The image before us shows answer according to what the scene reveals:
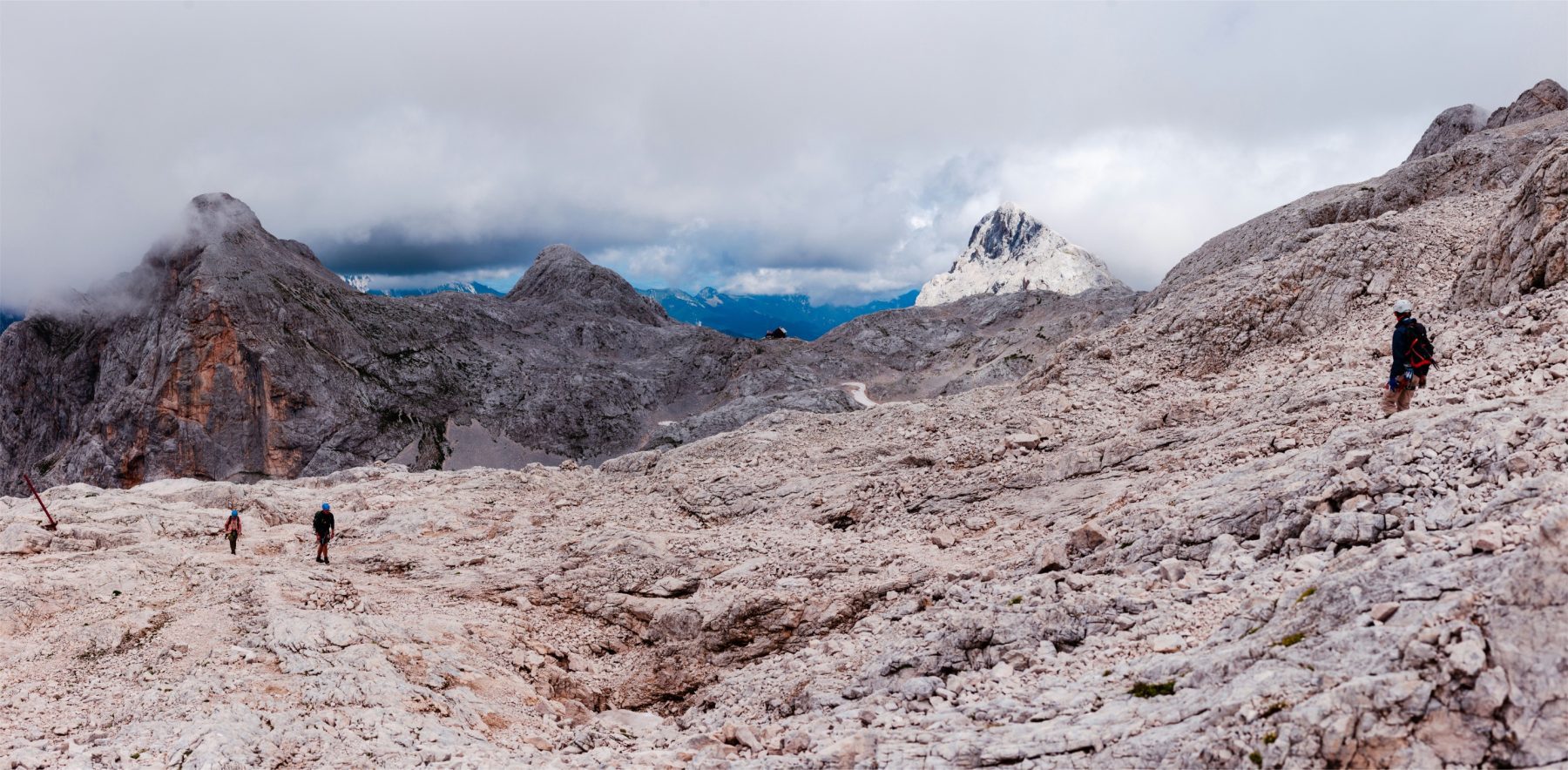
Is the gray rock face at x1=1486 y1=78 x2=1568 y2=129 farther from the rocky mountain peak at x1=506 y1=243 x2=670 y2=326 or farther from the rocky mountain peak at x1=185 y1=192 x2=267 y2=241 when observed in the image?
the rocky mountain peak at x1=185 y1=192 x2=267 y2=241

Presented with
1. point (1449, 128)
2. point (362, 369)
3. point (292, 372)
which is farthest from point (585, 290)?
point (1449, 128)

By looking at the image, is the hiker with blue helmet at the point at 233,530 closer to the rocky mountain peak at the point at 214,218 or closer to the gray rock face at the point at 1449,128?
the gray rock face at the point at 1449,128

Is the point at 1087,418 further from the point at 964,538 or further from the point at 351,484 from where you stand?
the point at 351,484

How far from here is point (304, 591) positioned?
59.3 feet

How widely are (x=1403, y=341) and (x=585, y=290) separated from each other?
428ft

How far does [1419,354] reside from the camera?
1459 cm

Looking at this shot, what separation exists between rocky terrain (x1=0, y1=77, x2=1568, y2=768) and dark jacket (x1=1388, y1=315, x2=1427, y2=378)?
0.77m

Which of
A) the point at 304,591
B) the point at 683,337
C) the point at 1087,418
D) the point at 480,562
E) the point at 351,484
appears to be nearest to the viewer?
the point at 304,591

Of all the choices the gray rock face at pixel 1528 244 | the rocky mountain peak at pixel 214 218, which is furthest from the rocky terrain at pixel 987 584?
the rocky mountain peak at pixel 214 218

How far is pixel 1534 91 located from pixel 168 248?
149 m

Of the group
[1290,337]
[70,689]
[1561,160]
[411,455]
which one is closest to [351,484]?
[70,689]

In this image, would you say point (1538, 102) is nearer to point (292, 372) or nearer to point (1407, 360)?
point (1407, 360)

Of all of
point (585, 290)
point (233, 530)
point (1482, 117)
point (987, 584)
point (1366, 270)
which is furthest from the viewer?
point (585, 290)

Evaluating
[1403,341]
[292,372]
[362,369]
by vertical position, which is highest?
[362,369]
